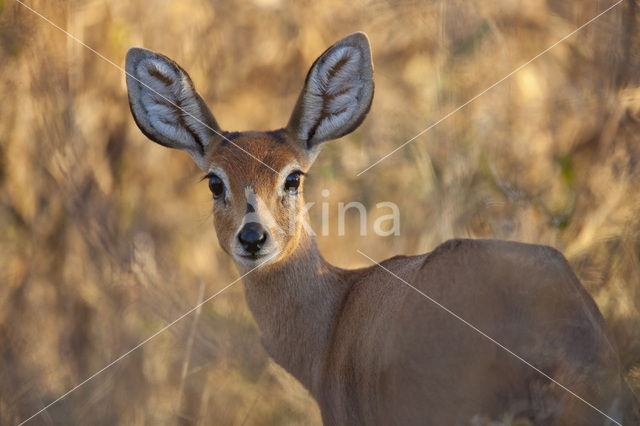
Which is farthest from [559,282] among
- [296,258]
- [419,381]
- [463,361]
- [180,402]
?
[180,402]

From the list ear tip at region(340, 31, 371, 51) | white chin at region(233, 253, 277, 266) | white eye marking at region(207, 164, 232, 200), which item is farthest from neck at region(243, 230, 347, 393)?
ear tip at region(340, 31, 371, 51)

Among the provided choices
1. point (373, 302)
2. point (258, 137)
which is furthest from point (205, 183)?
point (373, 302)

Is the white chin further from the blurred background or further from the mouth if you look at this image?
the blurred background

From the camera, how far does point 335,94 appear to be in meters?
5.05

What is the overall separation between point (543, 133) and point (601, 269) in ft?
5.94

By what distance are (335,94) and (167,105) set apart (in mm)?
1205

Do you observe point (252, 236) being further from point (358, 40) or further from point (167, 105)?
point (358, 40)

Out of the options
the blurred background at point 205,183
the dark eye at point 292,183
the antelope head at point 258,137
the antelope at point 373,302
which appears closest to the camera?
the antelope at point 373,302

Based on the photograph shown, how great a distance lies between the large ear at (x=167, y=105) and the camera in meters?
4.95

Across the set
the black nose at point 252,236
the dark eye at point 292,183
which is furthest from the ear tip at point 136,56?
the black nose at point 252,236

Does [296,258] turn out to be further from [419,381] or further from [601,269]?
[601,269]

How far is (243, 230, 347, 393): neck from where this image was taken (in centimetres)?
486

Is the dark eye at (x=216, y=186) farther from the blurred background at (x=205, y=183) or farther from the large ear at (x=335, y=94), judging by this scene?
the blurred background at (x=205, y=183)

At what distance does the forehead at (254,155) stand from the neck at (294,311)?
1.83 feet
